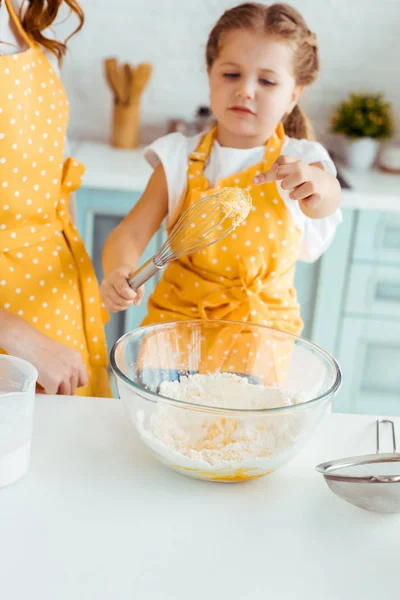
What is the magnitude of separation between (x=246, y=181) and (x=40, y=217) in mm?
348

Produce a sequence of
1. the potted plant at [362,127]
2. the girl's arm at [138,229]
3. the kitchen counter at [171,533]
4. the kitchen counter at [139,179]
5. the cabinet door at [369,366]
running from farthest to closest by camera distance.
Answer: the potted plant at [362,127], the cabinet door at [369,366], the kitchen counter at [139,179], the girl's arm at [138,229], the kitchen counter at [171,533]

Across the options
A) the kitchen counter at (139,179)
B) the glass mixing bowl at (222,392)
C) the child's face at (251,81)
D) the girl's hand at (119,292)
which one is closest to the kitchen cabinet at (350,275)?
the kitchen counter at (139,179)

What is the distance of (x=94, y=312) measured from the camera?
1.12 metres

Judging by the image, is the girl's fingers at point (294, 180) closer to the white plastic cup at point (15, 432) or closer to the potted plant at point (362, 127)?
the white plastic cup at point (15, 432)

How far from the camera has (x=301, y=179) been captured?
2.89 ft

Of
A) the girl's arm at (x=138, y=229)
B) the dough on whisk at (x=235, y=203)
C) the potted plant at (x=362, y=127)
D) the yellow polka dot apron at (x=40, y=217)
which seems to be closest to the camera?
the dough on whisk at (x=235, y=203)

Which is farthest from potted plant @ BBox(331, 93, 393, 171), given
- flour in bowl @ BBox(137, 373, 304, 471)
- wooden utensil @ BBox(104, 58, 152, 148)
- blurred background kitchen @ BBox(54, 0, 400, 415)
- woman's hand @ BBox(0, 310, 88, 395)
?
flour in bowl @ BBox(137, 373, 304, 471)

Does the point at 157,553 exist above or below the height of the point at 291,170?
below

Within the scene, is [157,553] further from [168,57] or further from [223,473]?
[168,57]

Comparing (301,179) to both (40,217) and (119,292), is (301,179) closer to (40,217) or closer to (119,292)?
(119,292)

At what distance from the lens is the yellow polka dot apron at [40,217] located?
3.20ft

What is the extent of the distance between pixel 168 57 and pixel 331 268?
3.08ft

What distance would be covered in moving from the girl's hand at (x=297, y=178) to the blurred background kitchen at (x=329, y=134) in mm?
1034

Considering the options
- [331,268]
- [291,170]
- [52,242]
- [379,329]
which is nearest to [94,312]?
[52,242]
